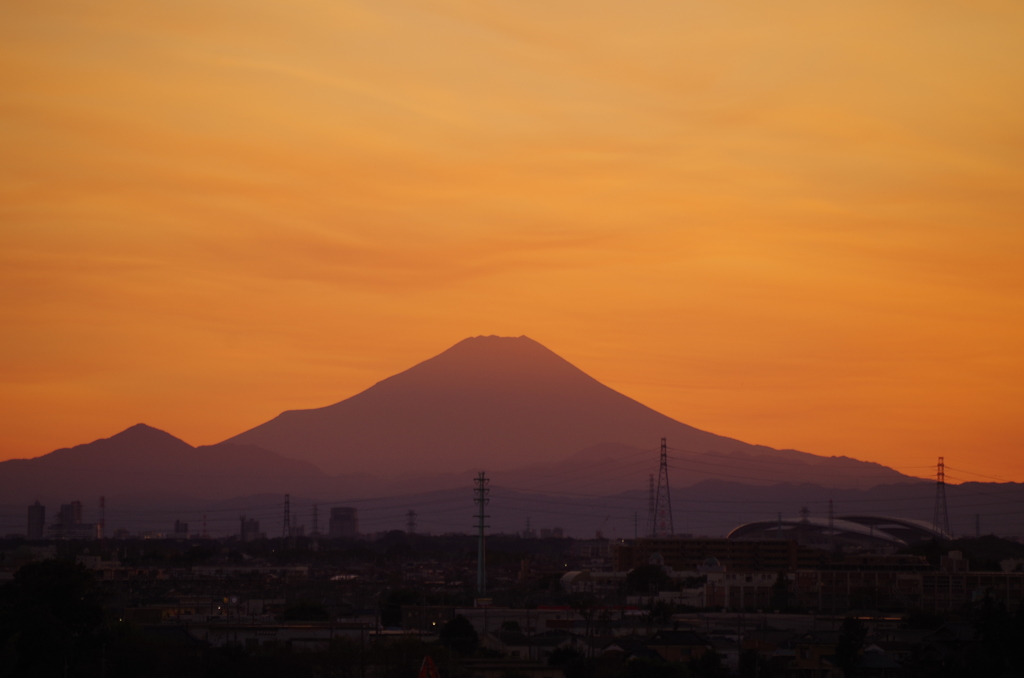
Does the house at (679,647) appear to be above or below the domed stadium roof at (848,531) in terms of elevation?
below

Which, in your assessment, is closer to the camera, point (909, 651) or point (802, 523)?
point (909, 651)

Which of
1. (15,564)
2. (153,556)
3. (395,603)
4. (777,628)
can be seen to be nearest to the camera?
(777,628)

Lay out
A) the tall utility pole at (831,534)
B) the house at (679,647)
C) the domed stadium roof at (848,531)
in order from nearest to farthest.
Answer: the house at (679,647) < the tall utility pole at (831,534) < the domed stadium roof at (848,531)

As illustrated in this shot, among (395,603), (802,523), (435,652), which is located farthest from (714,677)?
(802,523)

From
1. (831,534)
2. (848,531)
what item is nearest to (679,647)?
(831,534)

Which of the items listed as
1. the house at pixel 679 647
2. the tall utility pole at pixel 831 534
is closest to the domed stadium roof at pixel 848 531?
the tall utility pole at pixel 831 534

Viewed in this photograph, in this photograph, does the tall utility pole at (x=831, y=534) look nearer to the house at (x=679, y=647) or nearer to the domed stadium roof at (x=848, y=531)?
the domed stadium roof at (x=848, y=531)

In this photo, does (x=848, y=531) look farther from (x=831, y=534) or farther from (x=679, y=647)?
(x=679, y=647)

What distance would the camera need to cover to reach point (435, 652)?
3181cm

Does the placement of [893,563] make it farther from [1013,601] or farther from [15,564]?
[15,564]

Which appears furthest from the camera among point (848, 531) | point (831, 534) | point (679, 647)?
point (848, 531)

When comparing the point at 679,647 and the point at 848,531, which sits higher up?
the point at 848,531

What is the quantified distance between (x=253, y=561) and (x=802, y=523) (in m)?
45.9

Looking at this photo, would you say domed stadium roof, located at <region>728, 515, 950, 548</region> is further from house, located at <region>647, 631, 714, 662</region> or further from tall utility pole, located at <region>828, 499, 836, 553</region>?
house, located at <region>647, 631, 714, 662</region>
